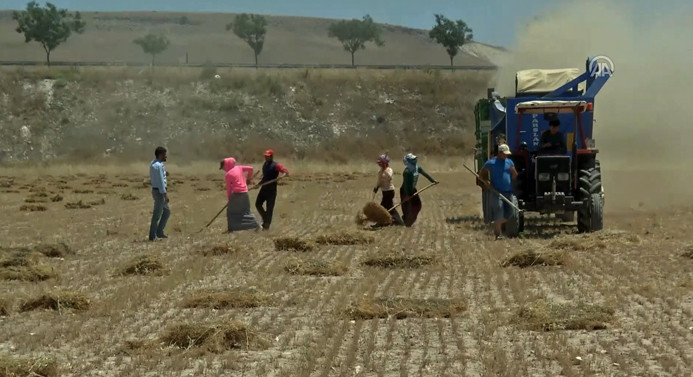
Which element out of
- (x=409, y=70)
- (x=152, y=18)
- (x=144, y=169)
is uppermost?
(x=152, y=18)

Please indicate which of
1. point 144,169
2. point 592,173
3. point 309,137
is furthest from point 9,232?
point 309,137

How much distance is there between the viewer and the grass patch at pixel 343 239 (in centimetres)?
1734

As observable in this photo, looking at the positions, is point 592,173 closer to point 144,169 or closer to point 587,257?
point 587,257

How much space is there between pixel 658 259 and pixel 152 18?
515 feet

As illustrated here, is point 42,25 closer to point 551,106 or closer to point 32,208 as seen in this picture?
point 32,208

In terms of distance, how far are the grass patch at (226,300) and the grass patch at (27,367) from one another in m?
3.09

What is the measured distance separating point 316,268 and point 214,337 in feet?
16.1

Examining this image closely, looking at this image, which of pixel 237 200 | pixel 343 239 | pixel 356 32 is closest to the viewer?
pixel 343 239

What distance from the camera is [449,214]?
26.0 metres

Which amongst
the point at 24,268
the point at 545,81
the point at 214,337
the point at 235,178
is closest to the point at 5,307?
the point at 24,268

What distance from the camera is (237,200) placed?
1953cm

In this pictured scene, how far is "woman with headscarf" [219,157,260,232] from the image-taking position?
19.5 meters

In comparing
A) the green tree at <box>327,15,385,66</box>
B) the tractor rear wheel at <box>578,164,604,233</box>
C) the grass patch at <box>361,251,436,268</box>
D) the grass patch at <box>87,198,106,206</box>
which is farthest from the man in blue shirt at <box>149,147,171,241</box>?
the green tree at <box>327,15,385,66</box>

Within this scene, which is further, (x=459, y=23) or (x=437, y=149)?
(x=459, y=23)
